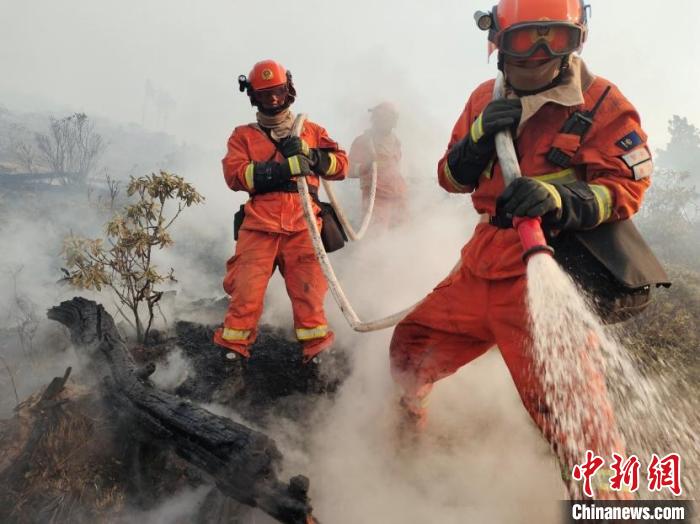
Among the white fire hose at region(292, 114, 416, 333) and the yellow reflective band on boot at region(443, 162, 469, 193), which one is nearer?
the yellow reflective band on boot at region(443, 162, 469, 193)

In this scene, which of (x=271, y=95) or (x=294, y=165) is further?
(x=271, y=95)

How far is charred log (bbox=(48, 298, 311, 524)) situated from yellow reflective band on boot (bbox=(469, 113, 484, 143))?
1.89 metres

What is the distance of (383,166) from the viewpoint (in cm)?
730

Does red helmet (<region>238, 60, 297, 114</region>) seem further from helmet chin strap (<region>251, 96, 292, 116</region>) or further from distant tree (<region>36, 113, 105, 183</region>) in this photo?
distant tree (<region>36, 113, 105, 183</region>)

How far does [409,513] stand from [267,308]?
11.0 ft

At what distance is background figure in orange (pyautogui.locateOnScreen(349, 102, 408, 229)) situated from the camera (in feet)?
23.2

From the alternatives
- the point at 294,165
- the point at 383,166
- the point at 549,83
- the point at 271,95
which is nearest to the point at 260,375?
the point at 294,165

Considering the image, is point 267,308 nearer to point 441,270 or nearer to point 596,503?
point 441,270

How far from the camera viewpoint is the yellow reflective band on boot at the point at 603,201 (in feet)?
6.04

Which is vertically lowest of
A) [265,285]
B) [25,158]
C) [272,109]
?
[265,285]

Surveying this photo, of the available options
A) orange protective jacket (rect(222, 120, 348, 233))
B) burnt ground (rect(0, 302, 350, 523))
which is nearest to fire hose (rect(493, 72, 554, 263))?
orange protective jacket (rect(222, 120, 348, 233))

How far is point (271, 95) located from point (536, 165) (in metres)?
2.24

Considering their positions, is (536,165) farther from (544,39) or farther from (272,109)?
(272,109)

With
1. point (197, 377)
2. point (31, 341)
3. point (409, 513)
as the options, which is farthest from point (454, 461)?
point (31, 341)
